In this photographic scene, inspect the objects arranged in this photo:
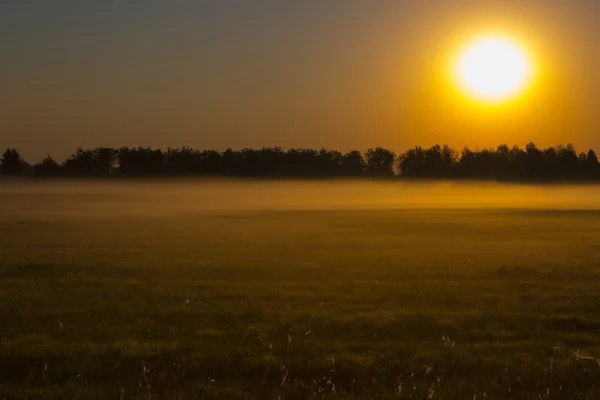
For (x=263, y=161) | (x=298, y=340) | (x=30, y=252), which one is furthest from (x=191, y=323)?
(x=263, y=161)

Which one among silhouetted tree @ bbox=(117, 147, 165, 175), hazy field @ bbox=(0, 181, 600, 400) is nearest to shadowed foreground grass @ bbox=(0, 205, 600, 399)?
hazy field @ bbox=(0, 181, 600, 400)

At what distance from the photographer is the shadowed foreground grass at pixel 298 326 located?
11664 mm

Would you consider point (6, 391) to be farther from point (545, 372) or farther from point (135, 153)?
point (135, 153)

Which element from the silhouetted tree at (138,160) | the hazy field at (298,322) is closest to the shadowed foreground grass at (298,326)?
the hazy field at (298,322)

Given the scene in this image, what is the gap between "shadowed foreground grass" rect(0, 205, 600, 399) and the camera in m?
11.7

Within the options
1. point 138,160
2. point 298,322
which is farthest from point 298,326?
point 138,160

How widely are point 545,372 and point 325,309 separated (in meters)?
6.83

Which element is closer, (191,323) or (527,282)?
(191,323)

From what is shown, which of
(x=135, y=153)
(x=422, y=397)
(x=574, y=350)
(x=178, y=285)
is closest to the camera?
(x=422, y=397)

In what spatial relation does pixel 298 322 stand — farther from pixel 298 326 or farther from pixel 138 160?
pixel 138 160

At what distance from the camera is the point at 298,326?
15750 millimetres

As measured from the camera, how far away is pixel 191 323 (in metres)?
16.2

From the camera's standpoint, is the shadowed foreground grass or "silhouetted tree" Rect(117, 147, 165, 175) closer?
Answer: the shadowed foreground grass

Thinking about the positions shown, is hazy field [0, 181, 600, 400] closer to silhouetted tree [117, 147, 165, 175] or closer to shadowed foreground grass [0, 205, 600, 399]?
shadowed foreground grass [0, 205, 600, 399]
